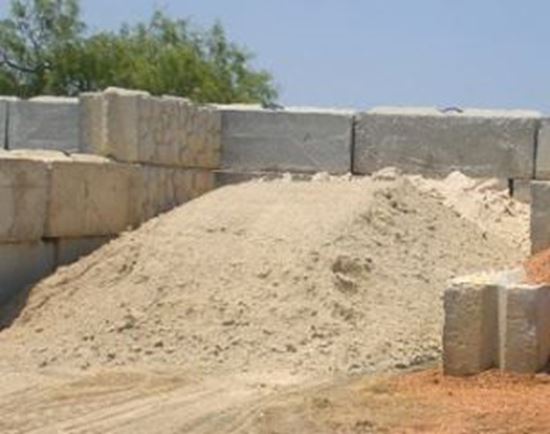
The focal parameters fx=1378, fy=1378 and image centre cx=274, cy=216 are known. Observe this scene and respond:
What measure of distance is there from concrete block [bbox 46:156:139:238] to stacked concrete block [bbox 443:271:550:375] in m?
4.61

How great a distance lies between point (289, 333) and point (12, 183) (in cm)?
288

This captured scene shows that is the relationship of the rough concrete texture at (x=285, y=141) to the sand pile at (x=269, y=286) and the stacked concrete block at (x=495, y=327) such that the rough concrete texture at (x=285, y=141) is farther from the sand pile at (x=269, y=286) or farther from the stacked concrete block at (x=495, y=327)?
the stacked concrete block at (x=495, y=327)

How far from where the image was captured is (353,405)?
8203 millimetres

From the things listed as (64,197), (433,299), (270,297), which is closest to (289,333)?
(270,297)

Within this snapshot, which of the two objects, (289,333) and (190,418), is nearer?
(190,418)

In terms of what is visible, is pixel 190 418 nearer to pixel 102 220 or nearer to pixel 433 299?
pixel 433 299

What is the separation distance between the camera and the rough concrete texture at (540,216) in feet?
40.0

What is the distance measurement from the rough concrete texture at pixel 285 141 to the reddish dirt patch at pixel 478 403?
5512mm

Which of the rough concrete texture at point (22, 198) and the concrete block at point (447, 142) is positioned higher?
the concrete block at point (447, 142)

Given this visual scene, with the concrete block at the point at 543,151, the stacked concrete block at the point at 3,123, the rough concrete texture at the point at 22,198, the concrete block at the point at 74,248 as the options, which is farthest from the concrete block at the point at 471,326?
the stacked concrete block at the point at 3,123

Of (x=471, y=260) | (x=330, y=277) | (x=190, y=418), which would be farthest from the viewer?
(x=471, y=260)

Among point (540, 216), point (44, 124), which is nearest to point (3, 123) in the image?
point (44, 124)

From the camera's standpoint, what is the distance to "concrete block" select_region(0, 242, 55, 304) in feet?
38.3

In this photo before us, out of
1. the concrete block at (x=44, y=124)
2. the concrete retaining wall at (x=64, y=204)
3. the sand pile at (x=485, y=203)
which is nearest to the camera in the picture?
the concrete retaining wall at (x=64, y=204)
